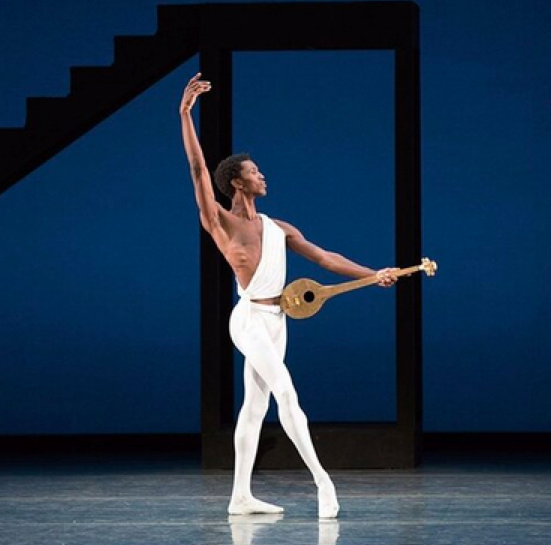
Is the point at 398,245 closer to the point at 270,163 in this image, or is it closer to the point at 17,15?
the point at 270,163

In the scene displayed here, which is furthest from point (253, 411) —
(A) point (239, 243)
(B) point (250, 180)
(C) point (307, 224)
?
(C) point (307, 224)

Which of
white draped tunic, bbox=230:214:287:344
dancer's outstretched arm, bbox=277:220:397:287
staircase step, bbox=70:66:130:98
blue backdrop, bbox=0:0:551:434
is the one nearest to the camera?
white draped tunic, bbox=230:214:287:344

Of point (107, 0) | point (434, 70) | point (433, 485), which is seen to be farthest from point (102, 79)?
point (433, 485)

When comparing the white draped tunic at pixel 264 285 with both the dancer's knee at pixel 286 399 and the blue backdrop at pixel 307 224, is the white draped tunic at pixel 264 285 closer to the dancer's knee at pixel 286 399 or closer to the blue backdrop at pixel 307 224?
the dancer's knee at pixel 286 399

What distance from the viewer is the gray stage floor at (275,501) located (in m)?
7.62

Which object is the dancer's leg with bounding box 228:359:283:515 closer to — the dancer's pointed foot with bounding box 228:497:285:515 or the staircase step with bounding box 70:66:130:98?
the dancer's pointed foot with bounding box 228:497:285:515

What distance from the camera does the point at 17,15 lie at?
11977 millimetres

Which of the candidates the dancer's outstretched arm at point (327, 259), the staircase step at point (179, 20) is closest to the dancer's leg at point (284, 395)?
the dancer's outstretched arm at point (327, 259)

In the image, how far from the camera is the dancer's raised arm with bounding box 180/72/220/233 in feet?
26.5

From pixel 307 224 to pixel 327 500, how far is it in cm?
391

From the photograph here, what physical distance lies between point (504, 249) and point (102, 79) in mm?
2672

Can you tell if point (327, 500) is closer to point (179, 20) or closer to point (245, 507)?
point (245, 507)

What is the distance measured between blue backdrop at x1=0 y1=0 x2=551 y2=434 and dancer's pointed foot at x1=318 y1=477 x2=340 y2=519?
12.4 ft

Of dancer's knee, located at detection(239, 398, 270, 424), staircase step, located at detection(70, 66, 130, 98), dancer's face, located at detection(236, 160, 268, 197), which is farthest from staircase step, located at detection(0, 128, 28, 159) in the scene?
dancer's knee, located at detection(239, 398, 270, 424)
